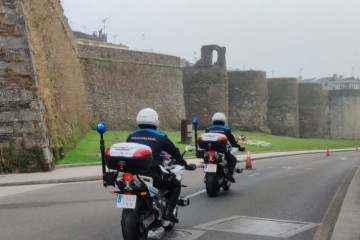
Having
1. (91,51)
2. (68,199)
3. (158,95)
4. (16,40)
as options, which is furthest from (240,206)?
(158,95)

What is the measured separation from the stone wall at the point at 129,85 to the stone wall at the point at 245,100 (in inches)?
385

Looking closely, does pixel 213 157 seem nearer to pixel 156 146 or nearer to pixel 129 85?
pixel 156 146

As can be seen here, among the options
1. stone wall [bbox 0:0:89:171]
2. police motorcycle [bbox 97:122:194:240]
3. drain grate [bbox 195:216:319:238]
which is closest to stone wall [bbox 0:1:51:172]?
stone wall [bbox 0:0:89:171]

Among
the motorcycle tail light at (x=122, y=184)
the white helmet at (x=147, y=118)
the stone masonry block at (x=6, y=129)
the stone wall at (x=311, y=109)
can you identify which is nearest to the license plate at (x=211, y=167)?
the white helmet at (x=147, y=118)

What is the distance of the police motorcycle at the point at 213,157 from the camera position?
11578 millimetres

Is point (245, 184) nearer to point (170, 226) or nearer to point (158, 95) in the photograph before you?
point (170, 226)

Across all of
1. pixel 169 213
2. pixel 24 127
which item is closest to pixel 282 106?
pixel 24 127

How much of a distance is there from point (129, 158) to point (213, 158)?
516 centimetres

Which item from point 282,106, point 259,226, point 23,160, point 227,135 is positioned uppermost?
point 282,106

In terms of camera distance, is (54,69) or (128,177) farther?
(54,69)

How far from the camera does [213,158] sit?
1159 cm

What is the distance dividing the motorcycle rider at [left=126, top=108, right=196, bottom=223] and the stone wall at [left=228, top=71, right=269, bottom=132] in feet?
164

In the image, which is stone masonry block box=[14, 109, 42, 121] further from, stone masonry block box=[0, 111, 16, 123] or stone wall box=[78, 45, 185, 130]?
stone wall box=[78, 45, 185, 130]

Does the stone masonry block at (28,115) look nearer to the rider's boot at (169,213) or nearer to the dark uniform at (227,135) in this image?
the dark uniform at (227,135)
